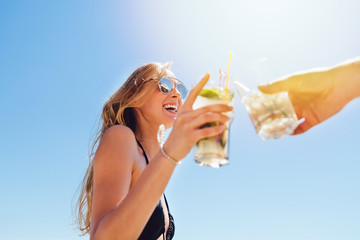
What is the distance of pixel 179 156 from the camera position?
7.46ft

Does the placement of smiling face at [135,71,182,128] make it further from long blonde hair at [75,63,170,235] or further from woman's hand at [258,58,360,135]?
woman's hand at [258,58,360,135]

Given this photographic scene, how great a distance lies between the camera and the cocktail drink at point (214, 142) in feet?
7.88

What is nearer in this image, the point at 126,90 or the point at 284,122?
the point at 284,122

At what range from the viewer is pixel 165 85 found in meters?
4.85

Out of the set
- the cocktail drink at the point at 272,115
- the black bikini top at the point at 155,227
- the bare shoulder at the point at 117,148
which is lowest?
the black bikini top at the point at 155,227

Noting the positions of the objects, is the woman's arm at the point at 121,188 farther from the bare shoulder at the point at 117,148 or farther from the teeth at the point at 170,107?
the teeth at the point at 170,107

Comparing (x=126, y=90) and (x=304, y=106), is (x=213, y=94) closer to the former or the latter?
(x=304, y=106)

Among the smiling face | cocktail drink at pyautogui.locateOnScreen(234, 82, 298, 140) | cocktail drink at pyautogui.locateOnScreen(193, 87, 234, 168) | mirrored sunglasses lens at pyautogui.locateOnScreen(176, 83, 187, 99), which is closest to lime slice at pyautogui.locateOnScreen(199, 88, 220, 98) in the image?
cocktail drink at pyautogui.locateOnScreen(193, 87, 234, 168)

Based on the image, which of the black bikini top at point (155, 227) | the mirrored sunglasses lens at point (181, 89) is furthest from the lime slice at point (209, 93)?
the mirrored sunglasses lens at point (181, 89)

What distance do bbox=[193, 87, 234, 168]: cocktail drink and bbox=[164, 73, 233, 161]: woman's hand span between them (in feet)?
0.60

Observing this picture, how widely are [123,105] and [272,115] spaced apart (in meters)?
2.58

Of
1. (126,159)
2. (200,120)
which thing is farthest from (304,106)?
(126,159)

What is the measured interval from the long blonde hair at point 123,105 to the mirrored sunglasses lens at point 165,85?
9 cm

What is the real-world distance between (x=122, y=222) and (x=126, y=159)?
2.88 ft
